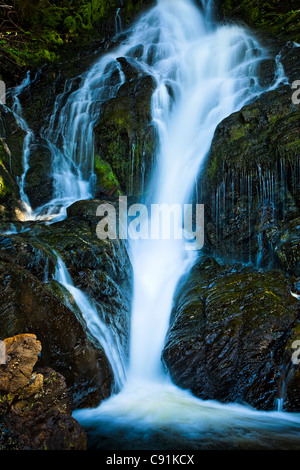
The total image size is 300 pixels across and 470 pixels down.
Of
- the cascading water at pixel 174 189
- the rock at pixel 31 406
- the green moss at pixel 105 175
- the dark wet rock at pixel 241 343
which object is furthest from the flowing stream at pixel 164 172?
the rock at pixel 31 406

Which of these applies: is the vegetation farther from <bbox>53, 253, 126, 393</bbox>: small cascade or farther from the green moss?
<bbox>53, 253, 126, 393</bbox>: small cascade

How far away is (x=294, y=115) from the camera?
791 centimetres

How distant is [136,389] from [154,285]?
10.4 ft

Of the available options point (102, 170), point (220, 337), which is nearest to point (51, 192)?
point (102, 170)

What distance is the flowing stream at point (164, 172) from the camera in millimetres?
4008

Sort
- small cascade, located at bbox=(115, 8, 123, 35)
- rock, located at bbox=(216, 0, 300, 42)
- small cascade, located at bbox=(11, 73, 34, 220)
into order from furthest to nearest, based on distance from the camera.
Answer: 1. small cascade, located at bbox=(115, 8, 123, 35)
2. rock, located at bbox=(216, 0, 300, 42)
3. small cascade, located at bbox=(11, 73, 34, 220)

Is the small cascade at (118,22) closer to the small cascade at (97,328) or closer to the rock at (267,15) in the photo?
the rock at (267,15)

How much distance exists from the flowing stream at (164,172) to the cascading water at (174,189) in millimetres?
25

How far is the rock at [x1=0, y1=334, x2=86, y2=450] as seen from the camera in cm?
271

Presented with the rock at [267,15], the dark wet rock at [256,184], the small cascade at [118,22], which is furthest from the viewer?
the small cascade at [118,22]

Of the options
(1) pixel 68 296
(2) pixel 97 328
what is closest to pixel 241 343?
(2) pixel 97 328

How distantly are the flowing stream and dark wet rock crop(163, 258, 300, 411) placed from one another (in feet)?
0.79

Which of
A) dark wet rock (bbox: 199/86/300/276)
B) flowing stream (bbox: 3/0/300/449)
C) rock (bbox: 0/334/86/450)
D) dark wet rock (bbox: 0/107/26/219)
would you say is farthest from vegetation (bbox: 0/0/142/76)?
rock (bbox: 0/334/86/450)

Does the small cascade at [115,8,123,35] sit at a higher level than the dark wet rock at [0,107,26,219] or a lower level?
higher
